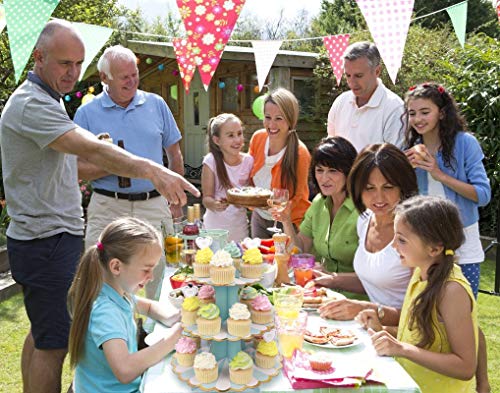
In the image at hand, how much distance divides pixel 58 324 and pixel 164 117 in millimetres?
1794

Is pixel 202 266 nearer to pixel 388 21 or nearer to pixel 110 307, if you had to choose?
pixel 110 307

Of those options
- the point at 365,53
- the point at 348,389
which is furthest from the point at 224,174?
the point at 348,389

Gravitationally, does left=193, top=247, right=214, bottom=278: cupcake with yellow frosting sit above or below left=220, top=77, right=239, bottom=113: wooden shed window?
below

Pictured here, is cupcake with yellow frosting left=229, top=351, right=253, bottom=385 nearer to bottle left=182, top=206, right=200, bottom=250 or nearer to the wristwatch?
the wristwatch

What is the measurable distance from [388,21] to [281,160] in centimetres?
114

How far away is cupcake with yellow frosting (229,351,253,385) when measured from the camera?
59.4 inches

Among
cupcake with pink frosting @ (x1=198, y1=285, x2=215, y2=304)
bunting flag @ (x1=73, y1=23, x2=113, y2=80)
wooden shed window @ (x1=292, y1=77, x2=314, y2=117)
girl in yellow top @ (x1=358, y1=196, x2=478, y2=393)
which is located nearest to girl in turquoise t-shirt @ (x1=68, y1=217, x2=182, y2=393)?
cupcake with pink frosting @ (x1=198, y1=285, x2=215, y2=304)

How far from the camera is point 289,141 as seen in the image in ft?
11.8

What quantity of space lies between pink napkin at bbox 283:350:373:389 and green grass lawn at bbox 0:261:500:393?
82.3 inches

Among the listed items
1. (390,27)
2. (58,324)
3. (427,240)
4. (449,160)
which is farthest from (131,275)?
(390,27)

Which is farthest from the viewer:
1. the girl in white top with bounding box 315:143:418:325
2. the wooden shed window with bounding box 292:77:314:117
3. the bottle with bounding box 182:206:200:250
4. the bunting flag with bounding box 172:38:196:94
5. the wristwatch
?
the wooden shed window with bounding box 292:77:314:117

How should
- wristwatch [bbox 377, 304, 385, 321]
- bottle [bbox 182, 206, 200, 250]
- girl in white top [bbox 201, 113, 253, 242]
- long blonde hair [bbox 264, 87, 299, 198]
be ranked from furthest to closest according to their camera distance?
girl in white top [bbox 201, 113, 253, 242], long blonde hair [bbox 264, 87, 299, 198], bottle [bbox 182, 206, 200, 250], wristwatch [bbox 377, 304, 385, 321]

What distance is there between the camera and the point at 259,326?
63.3 inches

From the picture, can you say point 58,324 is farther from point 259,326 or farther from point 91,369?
point 259,326
